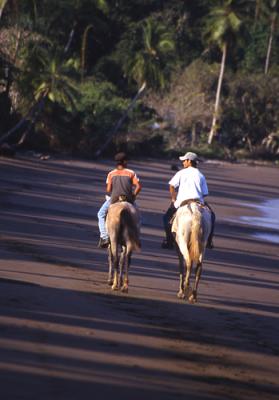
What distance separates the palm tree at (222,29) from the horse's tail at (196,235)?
61843 millimetres

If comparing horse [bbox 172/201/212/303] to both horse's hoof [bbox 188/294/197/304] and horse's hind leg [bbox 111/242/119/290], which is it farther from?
horse's hind leg [bbox 111/242/119/290]

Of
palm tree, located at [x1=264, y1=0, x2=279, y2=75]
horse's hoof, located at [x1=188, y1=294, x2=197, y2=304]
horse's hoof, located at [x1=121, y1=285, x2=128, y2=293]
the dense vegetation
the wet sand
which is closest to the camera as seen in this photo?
the wet sand

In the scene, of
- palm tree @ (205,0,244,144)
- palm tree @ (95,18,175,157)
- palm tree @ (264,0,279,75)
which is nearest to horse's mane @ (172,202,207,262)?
palm tree @ (95,18,175,157)

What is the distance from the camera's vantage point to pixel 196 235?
44.1ft

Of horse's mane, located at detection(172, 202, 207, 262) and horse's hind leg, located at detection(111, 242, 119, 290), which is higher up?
horse's mane, located at detection(172, 202, 207, 262)

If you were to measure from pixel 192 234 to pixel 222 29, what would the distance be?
204ft

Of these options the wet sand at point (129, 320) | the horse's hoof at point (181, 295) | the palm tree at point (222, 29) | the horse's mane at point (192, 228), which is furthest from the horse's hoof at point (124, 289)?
the palm tree at point (222, 29)

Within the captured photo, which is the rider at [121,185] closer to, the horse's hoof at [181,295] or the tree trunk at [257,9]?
the horse's hoof at [181,295]

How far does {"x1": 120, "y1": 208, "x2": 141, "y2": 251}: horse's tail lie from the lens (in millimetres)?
13680

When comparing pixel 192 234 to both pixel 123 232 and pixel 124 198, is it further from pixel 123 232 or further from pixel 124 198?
pixel 124 198

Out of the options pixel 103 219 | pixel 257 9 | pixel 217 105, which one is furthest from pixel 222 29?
pixel 103 219

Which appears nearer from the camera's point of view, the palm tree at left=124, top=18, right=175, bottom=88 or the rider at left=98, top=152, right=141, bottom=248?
the rider at left=98, top=152, right=141, bottom=248

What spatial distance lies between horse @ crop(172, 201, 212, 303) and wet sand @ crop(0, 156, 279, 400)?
0.99 feet

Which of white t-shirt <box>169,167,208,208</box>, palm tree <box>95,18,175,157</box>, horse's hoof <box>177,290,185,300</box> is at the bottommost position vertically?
palm tree <box>95,18,175,157</box>
